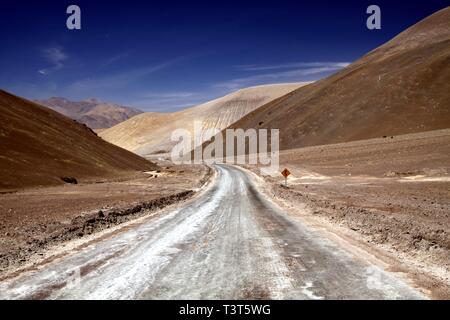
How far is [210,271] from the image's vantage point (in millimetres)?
8016

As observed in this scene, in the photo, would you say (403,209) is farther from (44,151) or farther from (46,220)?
(44,151)

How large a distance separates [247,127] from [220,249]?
13825cm

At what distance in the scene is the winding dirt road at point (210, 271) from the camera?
6621mm

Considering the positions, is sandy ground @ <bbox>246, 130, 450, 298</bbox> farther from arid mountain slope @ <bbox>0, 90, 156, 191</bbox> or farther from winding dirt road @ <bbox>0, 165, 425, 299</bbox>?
arid mountain slope @ <bbox>0, 90, 156, 191</bbox>

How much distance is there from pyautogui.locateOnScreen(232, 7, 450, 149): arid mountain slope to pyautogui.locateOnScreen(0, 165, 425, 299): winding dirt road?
3117 inches

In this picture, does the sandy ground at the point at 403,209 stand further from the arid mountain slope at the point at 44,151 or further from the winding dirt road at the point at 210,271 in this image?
the arid mountain slope at the point at 44,151

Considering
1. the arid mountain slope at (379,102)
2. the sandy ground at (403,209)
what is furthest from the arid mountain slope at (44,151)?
the arid mountain slope at (379,102)

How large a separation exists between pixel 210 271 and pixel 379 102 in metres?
97.2

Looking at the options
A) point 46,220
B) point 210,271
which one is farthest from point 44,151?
point 210,271

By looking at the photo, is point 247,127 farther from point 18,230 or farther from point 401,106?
point 18,230

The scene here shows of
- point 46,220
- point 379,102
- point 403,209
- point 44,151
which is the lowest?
point 46,220

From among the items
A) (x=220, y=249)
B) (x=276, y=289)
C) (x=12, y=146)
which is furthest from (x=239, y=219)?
(x=12, y=146)

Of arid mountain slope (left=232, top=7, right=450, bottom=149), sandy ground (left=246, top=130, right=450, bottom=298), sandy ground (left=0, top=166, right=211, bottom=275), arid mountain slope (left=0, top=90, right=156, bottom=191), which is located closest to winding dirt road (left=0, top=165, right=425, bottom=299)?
sandy ground (left=246, top=130, right=450, bottom=298)

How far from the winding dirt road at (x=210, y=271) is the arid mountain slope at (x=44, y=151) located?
83.4 feet
